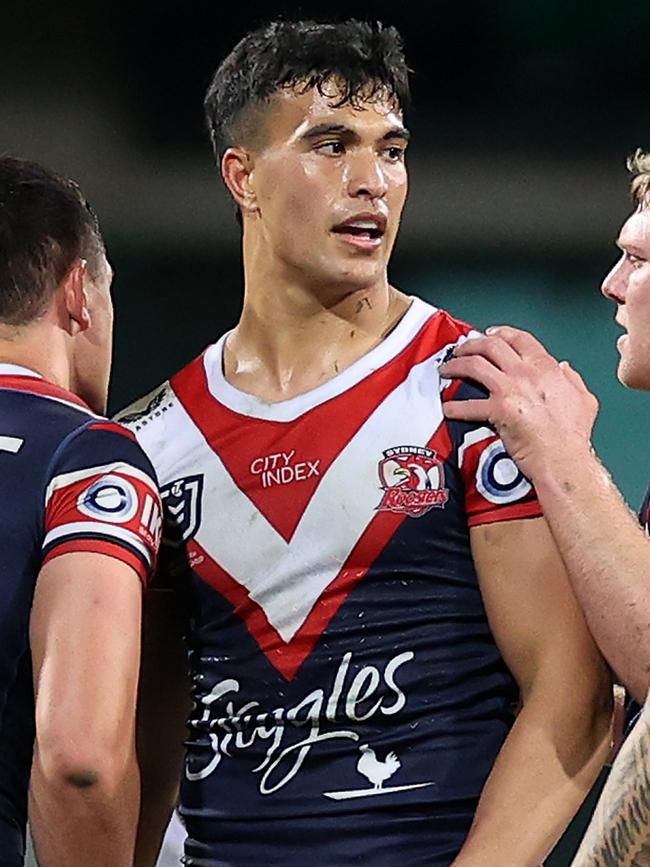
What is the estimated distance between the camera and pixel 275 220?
2371 millimetres

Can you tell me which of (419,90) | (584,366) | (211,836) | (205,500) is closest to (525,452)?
(205,500)

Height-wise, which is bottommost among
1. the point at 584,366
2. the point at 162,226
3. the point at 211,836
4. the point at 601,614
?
the point at 211,836

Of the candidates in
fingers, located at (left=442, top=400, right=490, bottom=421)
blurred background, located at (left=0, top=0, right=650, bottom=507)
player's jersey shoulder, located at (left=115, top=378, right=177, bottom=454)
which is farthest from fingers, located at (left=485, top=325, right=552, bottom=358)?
blurred background, located at (left=0, top=0, right=650, bottom=507)

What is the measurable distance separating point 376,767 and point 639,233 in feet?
2.84

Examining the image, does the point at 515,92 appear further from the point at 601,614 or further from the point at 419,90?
the point at 601,614

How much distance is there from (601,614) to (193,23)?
10.1 ft

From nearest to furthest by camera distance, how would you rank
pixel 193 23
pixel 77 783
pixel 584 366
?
pixel 77 783 → pixel 584 366 → pixel 193 23

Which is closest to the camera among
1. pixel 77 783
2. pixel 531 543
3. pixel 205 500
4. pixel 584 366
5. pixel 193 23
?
pixel 77 783

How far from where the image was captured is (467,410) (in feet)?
7.09

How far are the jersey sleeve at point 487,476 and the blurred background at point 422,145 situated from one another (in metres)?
2.28

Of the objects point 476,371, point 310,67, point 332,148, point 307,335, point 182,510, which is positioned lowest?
point 182,510

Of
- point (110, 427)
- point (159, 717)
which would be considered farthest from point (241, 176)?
point (159, 717)

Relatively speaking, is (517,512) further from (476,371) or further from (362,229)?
(362,229)

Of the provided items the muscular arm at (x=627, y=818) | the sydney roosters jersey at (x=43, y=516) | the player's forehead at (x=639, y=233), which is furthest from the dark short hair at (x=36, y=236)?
the muscular arm at (x=627, y=818)
